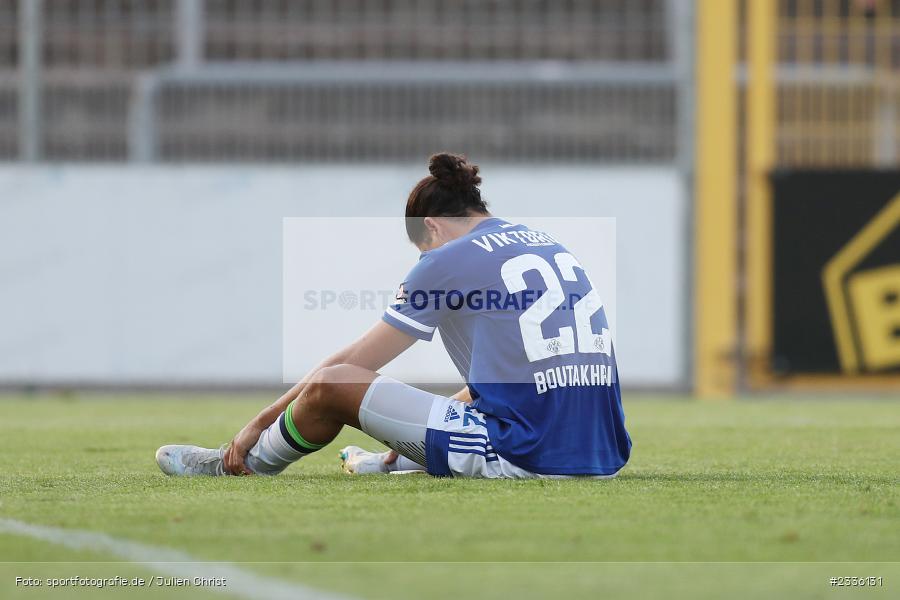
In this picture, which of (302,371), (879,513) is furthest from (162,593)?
(302,371)

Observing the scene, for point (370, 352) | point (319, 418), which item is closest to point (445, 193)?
point (370, 352)

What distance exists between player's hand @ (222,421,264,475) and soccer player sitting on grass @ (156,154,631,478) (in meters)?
0.11

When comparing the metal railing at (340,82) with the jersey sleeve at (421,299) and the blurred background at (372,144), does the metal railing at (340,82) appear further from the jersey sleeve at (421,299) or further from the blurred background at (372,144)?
the jersey sleeve at (421,299)

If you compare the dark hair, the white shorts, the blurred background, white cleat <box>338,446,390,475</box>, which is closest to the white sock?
the white shorts

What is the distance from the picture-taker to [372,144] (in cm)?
1266

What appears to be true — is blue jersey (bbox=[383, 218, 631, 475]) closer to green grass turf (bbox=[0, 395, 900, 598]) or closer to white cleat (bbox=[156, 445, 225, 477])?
green grass turf (bbox=[0, 395, 900, 598])

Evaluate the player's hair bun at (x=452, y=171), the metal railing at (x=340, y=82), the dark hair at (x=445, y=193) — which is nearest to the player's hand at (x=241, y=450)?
the dark hair at (x=445, y=193)

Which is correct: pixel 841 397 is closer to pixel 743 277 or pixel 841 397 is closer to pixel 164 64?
pixel 743 277

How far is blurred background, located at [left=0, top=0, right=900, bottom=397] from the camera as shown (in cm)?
1230

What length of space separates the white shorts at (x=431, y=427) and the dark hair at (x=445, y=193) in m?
0.62

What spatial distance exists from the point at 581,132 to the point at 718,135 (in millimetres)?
1161

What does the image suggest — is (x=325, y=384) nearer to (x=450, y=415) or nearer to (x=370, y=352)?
(x=370, y=352)

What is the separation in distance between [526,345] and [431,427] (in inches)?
16.3

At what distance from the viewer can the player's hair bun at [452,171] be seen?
5016mm
